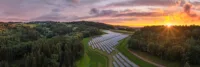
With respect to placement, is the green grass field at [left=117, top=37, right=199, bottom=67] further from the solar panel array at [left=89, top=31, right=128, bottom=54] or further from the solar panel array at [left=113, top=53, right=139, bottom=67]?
the solar panel array at [left=89, top=31, right=128, bottom=54]

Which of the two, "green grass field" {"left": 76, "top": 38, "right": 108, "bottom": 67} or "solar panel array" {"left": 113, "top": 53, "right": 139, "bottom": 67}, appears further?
"green grass field" {"left": 76, "top": 38, "right": 108, "bottom": 67}

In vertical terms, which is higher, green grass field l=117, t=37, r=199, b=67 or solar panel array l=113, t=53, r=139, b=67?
green grass field l=117, t=37, r=199, b=67

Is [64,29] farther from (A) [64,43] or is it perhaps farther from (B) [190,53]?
(B) [190,53]

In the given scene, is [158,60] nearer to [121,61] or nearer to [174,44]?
[174,44]

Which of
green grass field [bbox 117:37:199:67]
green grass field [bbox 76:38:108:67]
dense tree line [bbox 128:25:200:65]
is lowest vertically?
green grass field [bbox 76:38:108:67]

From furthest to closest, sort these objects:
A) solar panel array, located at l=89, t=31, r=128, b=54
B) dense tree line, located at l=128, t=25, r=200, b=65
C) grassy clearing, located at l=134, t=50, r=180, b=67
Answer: solar panel array, located at l=89, t=31, r=128, b=54
grassy clearing, located at l=134, t=50, r=180, b=67
dense tree line, located at l=128, t=25, r=200, b=65

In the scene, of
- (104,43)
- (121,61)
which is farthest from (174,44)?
(104,43)

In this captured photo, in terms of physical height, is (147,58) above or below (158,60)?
below

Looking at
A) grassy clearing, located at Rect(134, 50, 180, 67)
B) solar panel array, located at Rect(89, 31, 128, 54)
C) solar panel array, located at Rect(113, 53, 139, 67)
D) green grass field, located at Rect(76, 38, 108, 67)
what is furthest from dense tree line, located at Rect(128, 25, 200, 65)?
green grass field, located at Rect(76, 38, 108, 67)
